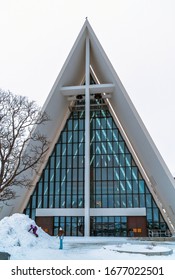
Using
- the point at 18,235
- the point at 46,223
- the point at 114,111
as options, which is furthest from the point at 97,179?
the point at 18,235

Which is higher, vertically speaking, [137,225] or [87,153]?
[87,153]

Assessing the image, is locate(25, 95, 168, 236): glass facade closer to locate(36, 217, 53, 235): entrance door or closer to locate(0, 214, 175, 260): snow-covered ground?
locate(36, 217, 53, 235): entrance door

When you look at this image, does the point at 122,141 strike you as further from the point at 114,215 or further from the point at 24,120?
the point at 24,120

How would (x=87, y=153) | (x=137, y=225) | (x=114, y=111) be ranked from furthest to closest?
(x=114, y=111) < (x=137, y=225) < (x=87, y=153)

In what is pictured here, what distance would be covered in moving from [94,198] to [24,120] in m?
15.9

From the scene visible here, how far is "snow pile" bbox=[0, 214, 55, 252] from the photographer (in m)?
12.7

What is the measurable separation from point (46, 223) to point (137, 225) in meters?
9.06

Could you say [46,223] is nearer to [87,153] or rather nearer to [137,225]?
[87,153]

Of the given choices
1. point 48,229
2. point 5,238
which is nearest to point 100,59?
point 48,229

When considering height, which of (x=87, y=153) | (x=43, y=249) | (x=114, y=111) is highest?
(x=114, y=111)

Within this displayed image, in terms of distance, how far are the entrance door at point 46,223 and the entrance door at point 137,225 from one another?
7764mm

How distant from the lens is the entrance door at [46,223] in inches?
1180

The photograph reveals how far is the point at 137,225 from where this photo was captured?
2911 cm

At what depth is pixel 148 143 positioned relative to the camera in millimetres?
27016
